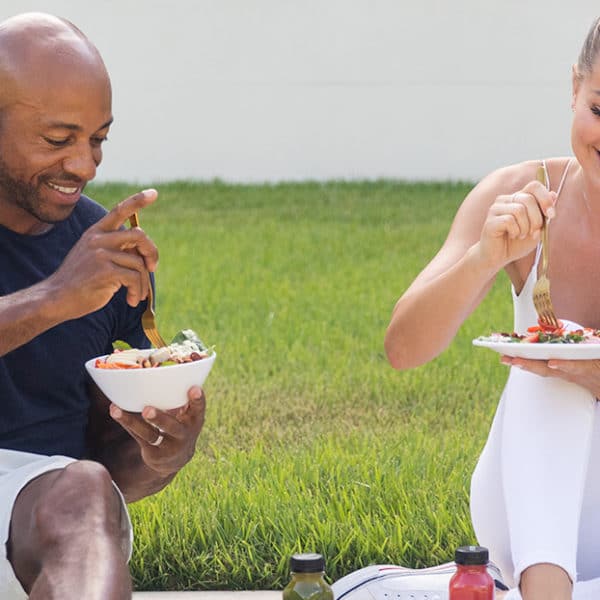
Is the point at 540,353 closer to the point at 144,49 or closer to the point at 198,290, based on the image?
the point at 198,290

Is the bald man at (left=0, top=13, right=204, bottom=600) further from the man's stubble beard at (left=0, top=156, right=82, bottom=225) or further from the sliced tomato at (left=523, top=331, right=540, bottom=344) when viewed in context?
the sliced tomato at (left=523, top=331, right=540, bottom=344)

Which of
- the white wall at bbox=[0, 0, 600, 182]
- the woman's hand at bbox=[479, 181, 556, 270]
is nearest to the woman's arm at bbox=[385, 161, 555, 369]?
the woman's hand at bbox=[479, 181, 556, 270]

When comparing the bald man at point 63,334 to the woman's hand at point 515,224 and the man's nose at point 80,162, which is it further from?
the woman's hand at point 515,224

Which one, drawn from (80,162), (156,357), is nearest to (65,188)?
(80,162)

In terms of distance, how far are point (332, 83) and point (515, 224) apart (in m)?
10.3

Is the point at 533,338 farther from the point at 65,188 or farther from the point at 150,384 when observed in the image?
the point at 65,188

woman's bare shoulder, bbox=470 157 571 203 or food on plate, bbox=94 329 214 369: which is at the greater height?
woman's bare shoulder, bbox=470 157 571 203

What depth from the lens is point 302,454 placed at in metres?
4.12

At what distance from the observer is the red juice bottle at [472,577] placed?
237 cm

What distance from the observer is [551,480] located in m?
2.52

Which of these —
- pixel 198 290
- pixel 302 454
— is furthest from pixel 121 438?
pixel 198 290

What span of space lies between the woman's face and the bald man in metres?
0.89

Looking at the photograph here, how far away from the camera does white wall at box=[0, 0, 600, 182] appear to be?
40.8ft

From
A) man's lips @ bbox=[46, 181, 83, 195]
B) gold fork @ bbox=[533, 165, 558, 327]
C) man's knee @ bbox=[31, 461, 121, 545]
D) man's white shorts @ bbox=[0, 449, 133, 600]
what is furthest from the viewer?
gold fork @ bbox=[533, 165, 558, 327]
